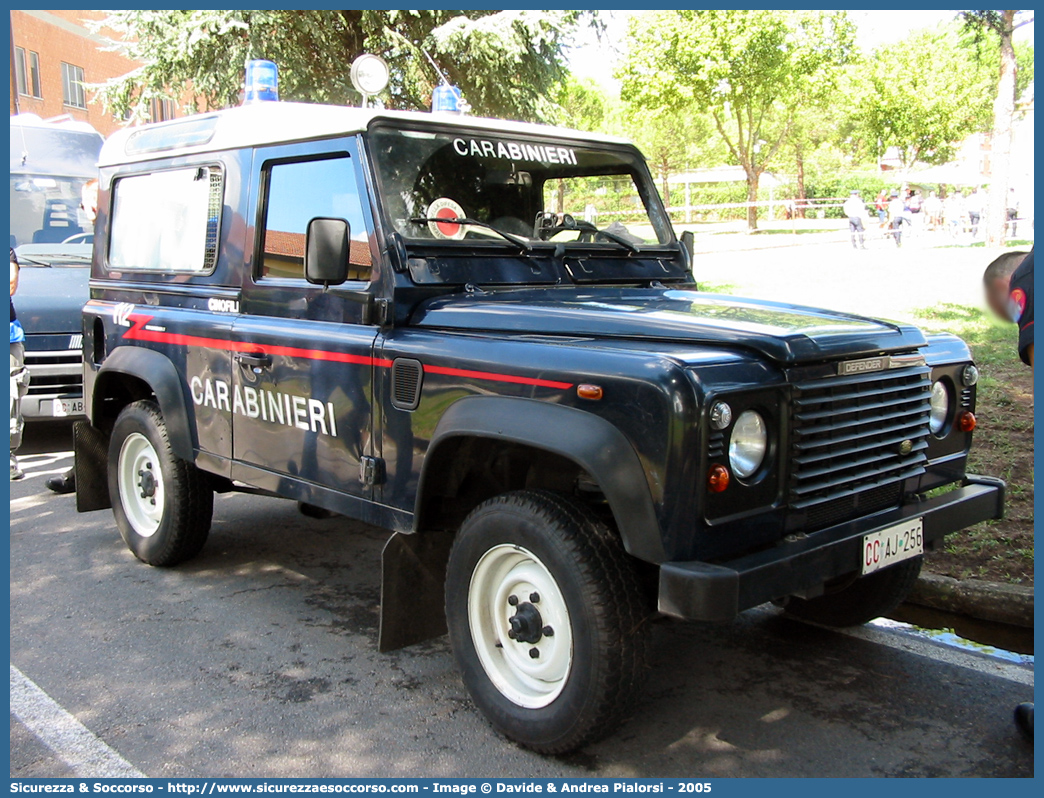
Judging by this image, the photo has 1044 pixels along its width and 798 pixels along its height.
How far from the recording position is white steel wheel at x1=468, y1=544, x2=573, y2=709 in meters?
3.26

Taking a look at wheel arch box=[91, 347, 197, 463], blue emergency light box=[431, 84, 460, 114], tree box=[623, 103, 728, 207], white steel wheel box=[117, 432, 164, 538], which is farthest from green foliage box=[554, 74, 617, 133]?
white steel wheel box=[117, 432, 164, 538]

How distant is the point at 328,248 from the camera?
376cm

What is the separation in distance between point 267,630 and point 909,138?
4958 centimetres

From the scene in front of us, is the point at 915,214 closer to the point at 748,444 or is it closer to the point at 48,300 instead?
the point at 48,300

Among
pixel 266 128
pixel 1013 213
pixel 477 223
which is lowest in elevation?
pixel 477 223

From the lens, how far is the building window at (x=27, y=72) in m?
32.7

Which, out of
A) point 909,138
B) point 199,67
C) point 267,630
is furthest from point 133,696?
point 909,138

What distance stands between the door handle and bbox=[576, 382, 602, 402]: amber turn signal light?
179 centimetres

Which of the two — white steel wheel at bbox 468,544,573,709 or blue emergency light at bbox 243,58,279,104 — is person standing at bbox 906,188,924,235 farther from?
white steel wheel at bbox 468,544,573,709

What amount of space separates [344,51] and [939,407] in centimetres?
1153

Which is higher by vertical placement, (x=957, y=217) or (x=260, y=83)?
(x=957, y=217)

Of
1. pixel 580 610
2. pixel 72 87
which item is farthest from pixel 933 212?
pixel 580 610

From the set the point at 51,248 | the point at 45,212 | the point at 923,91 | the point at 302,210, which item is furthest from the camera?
the point at 923,91

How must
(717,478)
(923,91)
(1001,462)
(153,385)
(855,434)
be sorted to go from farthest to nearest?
(923,91), (1001,462), (153,385), (855,434), (717,478)
